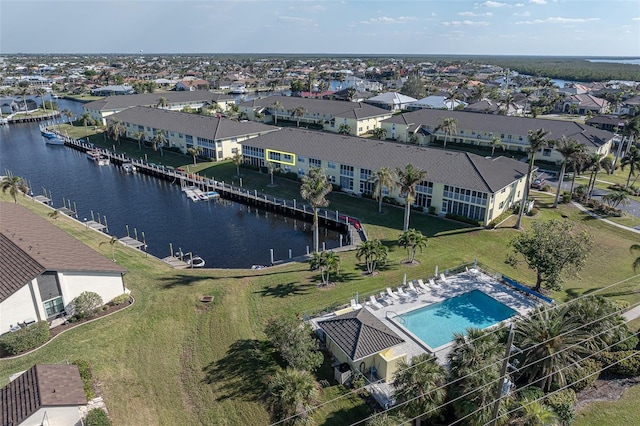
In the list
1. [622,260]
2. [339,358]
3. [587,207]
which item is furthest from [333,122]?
[339,358]

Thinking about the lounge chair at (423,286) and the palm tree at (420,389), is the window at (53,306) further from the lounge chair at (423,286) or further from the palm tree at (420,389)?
the lounge chair at (423,286)

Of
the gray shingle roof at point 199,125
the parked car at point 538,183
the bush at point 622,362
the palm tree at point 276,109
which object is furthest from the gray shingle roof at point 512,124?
the bush at point 622,362

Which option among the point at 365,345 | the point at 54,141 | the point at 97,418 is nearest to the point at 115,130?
the point at 54,141

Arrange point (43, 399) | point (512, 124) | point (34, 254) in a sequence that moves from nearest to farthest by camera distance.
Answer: point (43, 399) → point (34, 254) → point (512, 124)

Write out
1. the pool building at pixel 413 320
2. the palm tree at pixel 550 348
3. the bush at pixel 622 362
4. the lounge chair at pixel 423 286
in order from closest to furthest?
the palm tree at pixel 550 348, the bush at pixel 622 362, the pool building at pixel 413 320, the lounge chair at pixel 423 286

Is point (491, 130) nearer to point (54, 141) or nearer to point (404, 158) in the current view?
point (404, 158)

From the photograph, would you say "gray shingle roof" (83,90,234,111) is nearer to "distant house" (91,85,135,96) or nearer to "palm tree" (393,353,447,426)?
"distant house" (91,85,135,96)

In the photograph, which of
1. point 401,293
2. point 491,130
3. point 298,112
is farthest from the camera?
point 298,112
